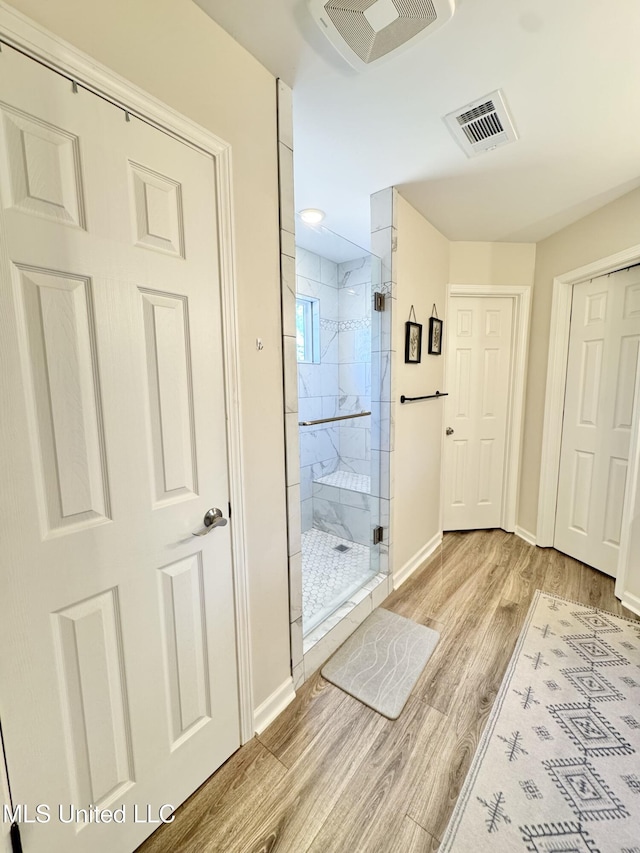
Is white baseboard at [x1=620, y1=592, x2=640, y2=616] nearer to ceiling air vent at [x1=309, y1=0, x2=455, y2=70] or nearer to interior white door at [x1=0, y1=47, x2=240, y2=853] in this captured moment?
interior white door at [x1=0, y1=47, x2=240, y2=853]

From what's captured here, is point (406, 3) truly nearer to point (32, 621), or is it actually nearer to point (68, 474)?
point (68, 474)

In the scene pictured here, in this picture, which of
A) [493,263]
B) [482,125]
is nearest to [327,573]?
[482,125]

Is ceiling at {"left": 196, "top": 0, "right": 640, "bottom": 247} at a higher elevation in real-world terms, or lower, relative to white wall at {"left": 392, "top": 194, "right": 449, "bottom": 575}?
higher

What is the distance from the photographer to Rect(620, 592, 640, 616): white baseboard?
79.1 inches

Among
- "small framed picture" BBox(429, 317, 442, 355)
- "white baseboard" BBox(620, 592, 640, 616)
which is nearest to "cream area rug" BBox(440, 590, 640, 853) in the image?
"white baseboard" BBox(620, 592, 640, 616)

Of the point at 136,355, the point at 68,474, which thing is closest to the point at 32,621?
the point at 68,474

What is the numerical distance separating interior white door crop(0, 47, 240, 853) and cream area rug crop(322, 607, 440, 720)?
0.69m

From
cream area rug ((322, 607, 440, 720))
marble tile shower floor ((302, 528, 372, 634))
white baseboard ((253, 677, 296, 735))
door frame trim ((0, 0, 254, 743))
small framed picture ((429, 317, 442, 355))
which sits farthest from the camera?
small framed picture ((429, 317, 442, 355))

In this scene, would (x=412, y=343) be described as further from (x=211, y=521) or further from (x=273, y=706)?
(x=273, y=706)

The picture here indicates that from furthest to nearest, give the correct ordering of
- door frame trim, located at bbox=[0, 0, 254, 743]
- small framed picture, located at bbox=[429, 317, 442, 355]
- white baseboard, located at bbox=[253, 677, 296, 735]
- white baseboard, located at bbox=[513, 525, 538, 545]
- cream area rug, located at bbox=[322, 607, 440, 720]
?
white baseboard, located at bbox=[513, 525, 538, 545]
small framed picture, located at bbox=[429, 317, 442, 355]
cream area rug, located at bbox=[322, 607, 440, 720]
white baseboard, located at bbox=[253, 677, 296, 735]
door frame trim, located at bbox=[0, 0, 254, 743]

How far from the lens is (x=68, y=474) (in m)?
0.81

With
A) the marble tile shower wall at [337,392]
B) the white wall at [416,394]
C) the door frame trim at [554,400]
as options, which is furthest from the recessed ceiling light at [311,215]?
the door frame trim at [554,400]

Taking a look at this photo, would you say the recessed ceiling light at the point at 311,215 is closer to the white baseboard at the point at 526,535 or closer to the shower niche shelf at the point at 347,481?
the shower niche shelf at the point at 347,481

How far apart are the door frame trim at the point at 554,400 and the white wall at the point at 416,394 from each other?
31.7 inches
